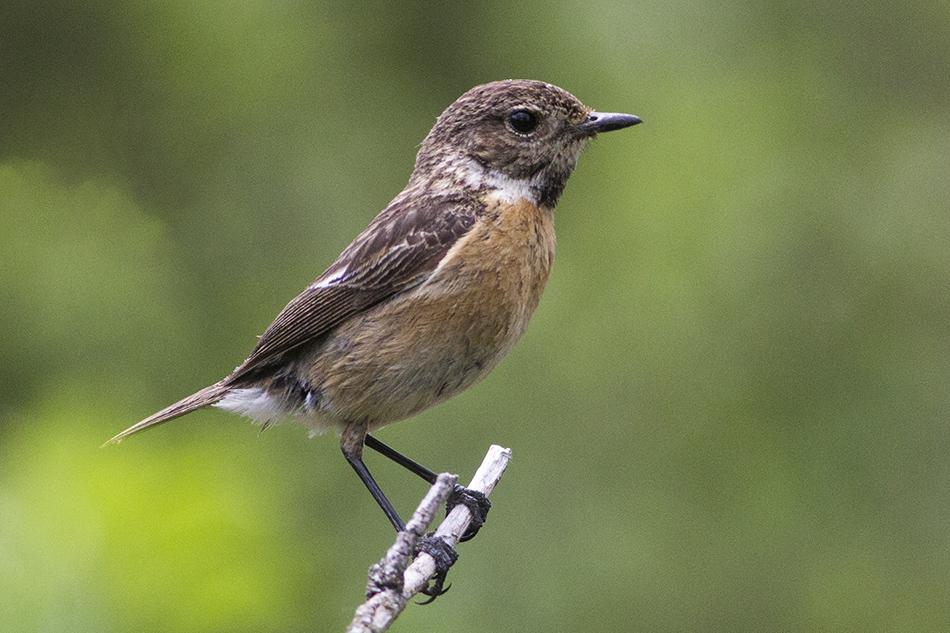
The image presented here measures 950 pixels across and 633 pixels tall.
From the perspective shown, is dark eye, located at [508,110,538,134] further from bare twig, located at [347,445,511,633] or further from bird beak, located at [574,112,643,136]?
bare twig, located at [347,445,511,633]

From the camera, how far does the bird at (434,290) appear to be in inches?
161

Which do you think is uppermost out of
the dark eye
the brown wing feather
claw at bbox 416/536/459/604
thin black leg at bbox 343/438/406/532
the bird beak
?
the bird beak

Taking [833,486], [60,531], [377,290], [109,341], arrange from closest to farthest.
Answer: [60,531]
[377,290]
[109,341]
[833,486]

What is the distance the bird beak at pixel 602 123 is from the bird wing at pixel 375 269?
20.1 inches

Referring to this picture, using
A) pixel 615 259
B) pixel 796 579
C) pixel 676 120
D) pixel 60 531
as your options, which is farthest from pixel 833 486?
pixel 60 531

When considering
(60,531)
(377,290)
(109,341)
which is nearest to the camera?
(60,531)

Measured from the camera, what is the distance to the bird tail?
4406mm

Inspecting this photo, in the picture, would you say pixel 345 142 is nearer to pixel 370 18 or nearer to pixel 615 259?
pixel 370 18

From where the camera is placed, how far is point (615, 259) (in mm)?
5336

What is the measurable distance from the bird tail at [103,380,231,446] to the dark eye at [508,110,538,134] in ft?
4.67

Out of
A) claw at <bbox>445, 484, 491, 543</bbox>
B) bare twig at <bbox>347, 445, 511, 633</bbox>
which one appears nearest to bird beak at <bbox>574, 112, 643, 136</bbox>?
claw at <bbox>445, 484, 491, 543</bbox>

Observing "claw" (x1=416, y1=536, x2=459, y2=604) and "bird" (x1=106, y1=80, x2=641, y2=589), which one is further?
"bird" (x1=106, y1=80, x2=641, y2=589)

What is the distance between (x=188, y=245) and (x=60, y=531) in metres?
1.99

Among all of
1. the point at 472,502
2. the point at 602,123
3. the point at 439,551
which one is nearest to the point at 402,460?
the point at 472,502
